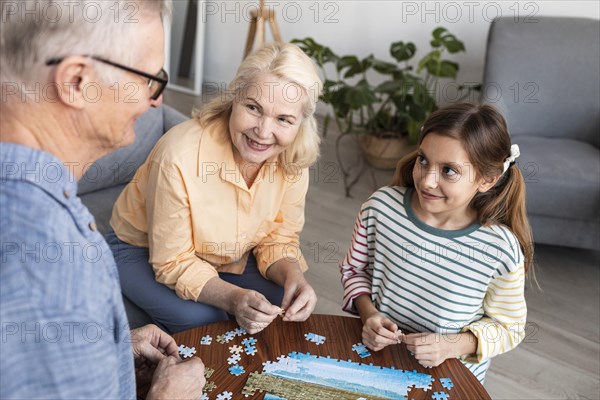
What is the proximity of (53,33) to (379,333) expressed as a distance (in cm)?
103

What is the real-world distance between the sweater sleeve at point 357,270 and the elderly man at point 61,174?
0.91 meters

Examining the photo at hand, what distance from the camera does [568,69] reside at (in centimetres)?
357

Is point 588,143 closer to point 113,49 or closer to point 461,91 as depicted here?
point 461,91

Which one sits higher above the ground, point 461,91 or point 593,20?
point 593,20

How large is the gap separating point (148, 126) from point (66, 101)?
1755mm

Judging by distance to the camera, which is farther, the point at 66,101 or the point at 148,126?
the point at 148,126

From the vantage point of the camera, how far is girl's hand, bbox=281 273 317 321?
167cm

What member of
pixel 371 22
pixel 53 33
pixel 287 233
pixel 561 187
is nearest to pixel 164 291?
pixel 287 233

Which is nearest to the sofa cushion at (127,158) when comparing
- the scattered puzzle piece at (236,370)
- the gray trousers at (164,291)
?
the gray trousers at (164,291)

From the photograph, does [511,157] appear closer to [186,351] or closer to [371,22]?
[186,351]

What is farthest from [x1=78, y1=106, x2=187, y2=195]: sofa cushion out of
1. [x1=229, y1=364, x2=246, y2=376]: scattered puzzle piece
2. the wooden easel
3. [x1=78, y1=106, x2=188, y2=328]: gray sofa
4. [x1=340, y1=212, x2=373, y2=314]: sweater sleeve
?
the wooden easel

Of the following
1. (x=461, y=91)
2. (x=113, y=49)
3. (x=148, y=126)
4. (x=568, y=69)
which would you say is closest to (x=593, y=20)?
(x=568, y=69)

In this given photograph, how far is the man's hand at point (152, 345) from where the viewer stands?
4.66ft

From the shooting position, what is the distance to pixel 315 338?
5.25 ft
